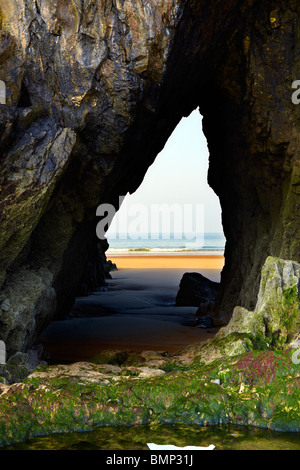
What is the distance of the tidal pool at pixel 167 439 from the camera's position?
3.93m

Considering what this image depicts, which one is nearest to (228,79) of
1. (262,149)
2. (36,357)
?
(262,149)

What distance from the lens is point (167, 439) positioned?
4.04 metres

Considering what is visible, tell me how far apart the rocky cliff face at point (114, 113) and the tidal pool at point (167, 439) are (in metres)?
3.08

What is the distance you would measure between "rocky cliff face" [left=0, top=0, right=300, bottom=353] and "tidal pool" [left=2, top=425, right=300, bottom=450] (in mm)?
3084

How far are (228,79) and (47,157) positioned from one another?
4795 millimetres

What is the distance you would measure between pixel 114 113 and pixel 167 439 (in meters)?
5.34

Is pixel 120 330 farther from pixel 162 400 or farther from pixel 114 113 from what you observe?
pixel 162 400

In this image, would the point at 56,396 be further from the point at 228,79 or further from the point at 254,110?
the point at 228,79

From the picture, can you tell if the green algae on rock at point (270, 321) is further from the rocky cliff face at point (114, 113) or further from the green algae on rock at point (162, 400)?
the rocky cliff face at point (114, 113)

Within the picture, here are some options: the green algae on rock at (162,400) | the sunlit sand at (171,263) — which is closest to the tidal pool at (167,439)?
the green algae on rock at (162,400)

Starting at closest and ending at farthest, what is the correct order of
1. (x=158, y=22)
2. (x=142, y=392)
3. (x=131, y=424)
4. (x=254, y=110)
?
(x=131, y=424)
(x=142, y=392)
(x=158, y=22)
(x=254, y=110)

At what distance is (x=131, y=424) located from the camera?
439cm

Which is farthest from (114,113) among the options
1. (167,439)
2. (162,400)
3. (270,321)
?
(167,439)

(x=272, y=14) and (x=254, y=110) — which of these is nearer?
(x=272, y=14)
